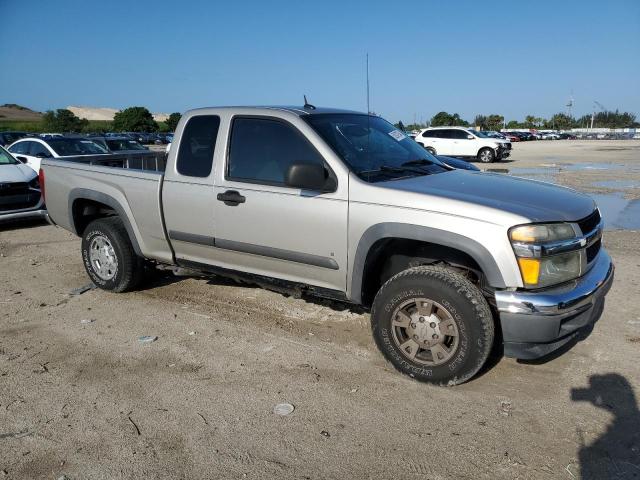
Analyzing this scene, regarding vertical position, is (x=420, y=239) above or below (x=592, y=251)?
above

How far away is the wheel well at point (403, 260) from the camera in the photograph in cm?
370

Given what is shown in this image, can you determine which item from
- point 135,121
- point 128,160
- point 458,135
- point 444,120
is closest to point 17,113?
point 135,121

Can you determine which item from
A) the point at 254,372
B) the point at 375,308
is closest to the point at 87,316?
the point at 254,372

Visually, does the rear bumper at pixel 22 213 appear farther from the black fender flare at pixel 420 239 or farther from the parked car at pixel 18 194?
the black fender flare at pixel 420 239

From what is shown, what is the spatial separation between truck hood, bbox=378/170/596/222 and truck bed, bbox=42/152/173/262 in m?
2.29

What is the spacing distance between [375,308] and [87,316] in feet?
9.41

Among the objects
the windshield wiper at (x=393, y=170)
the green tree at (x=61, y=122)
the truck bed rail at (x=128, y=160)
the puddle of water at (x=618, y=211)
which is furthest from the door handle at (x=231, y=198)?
the green tree at (x=61, y=122)

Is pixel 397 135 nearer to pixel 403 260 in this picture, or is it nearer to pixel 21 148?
pixel 403 260

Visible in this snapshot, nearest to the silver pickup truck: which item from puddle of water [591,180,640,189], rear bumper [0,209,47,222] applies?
rear bumper [0,209,47,222]

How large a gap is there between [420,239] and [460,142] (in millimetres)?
23777

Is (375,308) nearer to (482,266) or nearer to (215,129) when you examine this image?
(482,266)

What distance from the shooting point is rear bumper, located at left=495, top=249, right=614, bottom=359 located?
3240 millimetres

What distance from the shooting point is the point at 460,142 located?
26.0 metres

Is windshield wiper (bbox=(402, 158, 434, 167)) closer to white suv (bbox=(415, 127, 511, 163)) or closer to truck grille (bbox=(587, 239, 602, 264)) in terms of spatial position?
truck grille (bbox=(587, 239, 602, 264))
